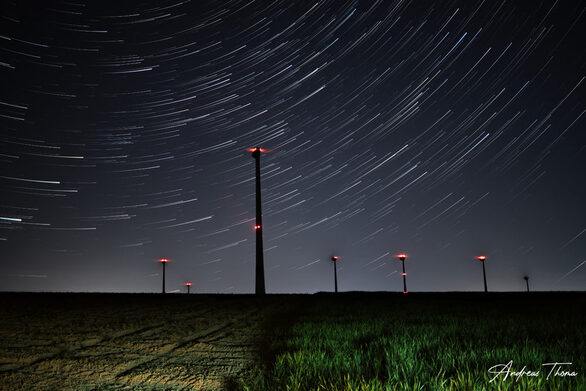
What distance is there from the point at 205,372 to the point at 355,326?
3.34m

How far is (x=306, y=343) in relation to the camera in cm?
538

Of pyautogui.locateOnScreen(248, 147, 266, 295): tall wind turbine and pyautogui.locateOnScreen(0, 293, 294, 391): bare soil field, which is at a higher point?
pyautogui.locateOnScreen(248, 147, 266, 295): tall wind turbine

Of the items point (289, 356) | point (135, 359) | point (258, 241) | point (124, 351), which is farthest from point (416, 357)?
point (258, 241)

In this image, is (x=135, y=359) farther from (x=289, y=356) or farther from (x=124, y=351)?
(x=289, y=356)

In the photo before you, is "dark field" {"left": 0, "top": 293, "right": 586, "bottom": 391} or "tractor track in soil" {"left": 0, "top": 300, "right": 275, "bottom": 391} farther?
"tractor track in soil" {"left": 0, "top": 300, "right": 275, "bottom": 391}

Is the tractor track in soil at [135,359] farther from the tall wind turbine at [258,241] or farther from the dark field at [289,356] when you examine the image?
the tall wind turbine at [258,241]

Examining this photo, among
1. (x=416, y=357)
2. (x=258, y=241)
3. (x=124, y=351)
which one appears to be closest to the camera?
(x=416, y=357)

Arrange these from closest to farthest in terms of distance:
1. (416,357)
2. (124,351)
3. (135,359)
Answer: (416,357) < (135,359) < (124,351)

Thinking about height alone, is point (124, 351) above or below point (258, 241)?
below

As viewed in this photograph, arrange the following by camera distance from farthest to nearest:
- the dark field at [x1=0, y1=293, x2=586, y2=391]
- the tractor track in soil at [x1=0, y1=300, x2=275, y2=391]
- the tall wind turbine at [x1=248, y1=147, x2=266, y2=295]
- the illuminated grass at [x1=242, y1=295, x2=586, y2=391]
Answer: the tall wind turbine at [x1=248, y1=147, x2=266, y2=295]
the tractor track in soil at [x1=0, y1=300, x2=275, y2=391]
the dark field at [x1=0, y1=293, x2=586, y2=391]
the illuminated grass at [x1=242, y1=295, x2=586, y2=391]

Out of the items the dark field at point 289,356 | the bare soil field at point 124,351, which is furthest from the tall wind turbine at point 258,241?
the dark field at point 289,356

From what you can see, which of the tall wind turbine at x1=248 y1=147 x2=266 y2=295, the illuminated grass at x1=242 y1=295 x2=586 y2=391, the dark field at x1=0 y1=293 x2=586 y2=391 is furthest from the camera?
the tall wind turbine at x1=248 y1=147 x2=266 y2=295

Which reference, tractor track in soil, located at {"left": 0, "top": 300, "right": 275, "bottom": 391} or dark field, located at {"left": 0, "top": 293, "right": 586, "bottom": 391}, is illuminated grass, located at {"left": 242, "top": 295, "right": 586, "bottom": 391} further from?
tractor track in soil, located at {"left": 0, "top": 300, "right": 275, "bottom": 391}

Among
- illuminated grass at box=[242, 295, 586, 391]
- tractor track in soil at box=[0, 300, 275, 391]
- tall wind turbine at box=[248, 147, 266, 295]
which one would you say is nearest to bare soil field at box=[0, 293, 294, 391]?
tractor track in soil at box=[0, 300, 275, 391]
